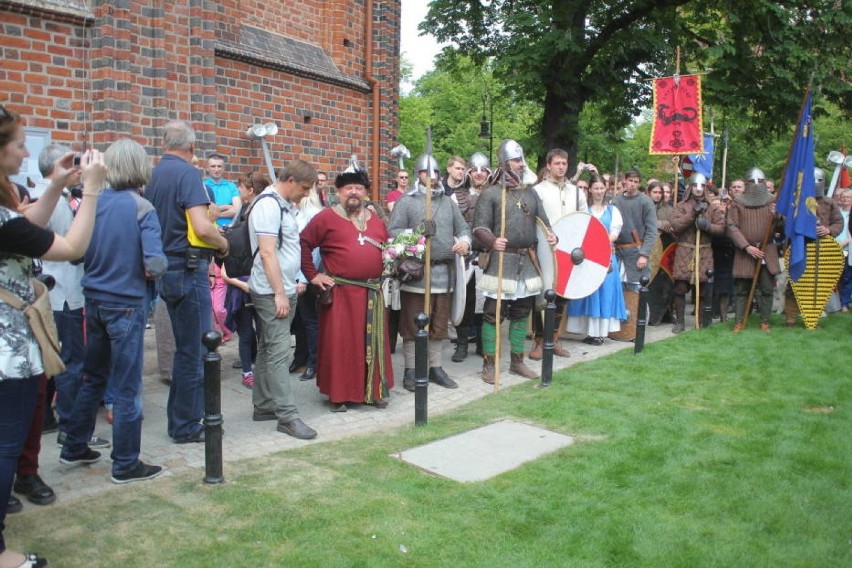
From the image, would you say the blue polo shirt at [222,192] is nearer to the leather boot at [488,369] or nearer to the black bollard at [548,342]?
the leather boot at [488,369]

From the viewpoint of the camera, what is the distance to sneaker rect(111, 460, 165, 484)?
4.51 metres

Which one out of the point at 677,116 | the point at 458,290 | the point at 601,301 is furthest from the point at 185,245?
the point at 677,116

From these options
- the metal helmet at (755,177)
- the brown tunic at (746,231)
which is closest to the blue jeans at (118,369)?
the brown tunic at (746,231)

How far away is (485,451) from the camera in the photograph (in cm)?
513

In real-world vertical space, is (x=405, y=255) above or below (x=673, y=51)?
below

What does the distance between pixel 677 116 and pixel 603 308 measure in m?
3.87

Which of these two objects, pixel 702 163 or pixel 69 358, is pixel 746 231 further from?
pixel 69 358

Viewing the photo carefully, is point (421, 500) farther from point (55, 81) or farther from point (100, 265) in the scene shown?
point (55, 81)

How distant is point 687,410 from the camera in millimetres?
6164

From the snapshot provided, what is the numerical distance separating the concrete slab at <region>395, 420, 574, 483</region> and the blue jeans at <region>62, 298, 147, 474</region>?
5.63ft

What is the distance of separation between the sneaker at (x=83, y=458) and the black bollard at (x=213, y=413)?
34.4 inches

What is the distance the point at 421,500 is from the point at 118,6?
7005mm

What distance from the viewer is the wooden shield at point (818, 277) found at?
32.0 feet

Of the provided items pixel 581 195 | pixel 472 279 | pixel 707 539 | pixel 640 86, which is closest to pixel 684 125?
pixel 581 195
